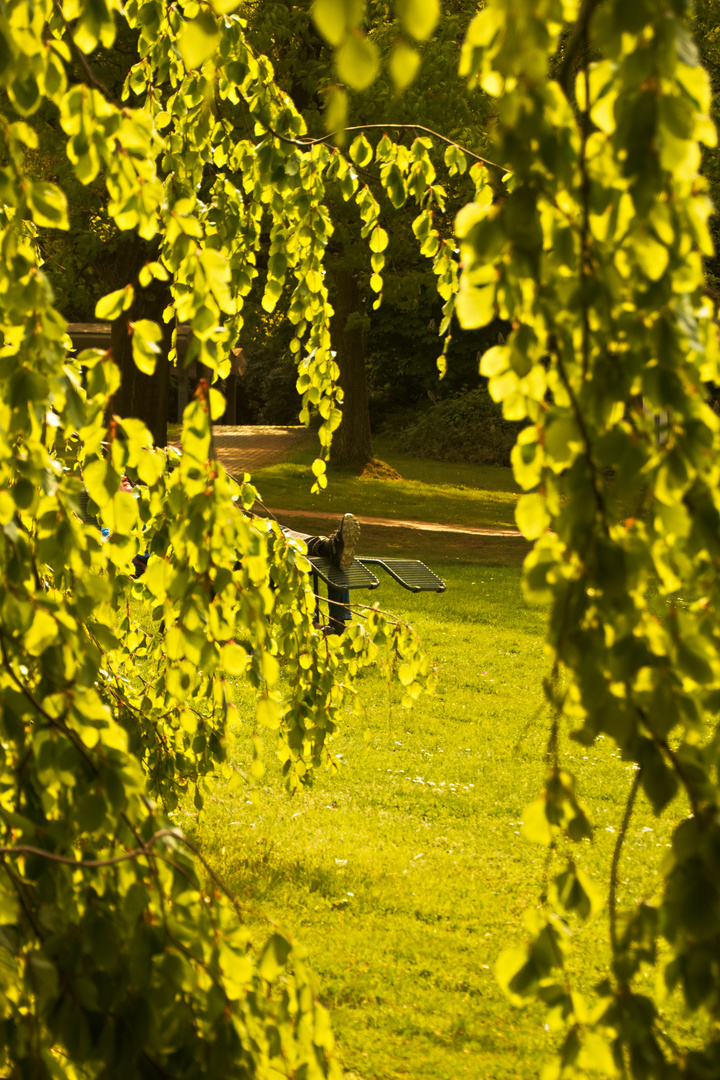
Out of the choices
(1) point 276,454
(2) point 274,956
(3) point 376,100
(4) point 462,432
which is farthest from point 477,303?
(4) point 462,432

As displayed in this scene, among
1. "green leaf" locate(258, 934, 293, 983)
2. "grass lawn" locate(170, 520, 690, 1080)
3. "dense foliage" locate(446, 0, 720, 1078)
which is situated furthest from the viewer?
"grass lawn" locate(170, 520, 690, 1080)

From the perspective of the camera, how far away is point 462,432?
78.8 feet

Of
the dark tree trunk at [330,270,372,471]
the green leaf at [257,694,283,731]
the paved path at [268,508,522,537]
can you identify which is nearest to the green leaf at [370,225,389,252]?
the green leaf at [257,694,283,731]

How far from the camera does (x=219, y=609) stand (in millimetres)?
1663

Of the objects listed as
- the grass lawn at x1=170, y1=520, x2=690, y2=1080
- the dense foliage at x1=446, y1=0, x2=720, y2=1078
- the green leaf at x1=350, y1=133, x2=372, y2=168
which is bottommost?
the grass lawn at x1=170, y1=520, x2=690, y2=1080

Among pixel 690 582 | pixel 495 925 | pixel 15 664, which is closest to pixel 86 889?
pixel 15 664

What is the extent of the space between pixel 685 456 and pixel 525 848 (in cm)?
410

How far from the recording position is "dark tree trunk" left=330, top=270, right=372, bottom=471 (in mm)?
18000

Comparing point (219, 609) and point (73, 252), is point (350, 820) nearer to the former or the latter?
point (219, 609)

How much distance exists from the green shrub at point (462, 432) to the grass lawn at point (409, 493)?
3.62 ft

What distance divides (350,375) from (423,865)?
14.7 meters

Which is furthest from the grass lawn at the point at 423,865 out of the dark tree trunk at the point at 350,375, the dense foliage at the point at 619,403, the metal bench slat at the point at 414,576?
the dark tree trunk at the point at 350,375

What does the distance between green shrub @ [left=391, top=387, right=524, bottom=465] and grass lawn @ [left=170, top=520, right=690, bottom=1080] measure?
16.1 meters

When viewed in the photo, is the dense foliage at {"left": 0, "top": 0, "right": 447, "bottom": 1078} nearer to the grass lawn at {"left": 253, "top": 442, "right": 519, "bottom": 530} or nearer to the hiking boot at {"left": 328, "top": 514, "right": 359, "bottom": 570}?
the hiking boot at {"left": 328, "top": 514, "right": 359, "bottom": 570}
